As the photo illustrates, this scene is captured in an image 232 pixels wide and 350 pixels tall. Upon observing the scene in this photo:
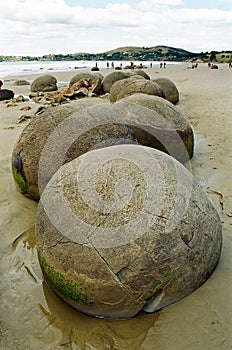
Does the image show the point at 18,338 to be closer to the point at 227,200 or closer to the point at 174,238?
the point at 174,238

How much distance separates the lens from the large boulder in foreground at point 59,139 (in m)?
4.73

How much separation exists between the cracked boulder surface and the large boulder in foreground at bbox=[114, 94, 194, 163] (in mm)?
2401

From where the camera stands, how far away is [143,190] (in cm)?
308

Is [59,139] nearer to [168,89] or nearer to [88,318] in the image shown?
[88,318]

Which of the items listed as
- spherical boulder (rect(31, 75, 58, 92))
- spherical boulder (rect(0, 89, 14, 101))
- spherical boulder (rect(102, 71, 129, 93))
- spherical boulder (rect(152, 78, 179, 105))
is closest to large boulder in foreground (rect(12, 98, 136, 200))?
spherical boulder (rect(152, 78, 179, 105))

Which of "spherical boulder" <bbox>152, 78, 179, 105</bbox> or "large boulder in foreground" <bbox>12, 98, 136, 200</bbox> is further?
"spherical boulder" <bbox>152, 78, 179, 105</bbox>

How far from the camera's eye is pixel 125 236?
2.89m

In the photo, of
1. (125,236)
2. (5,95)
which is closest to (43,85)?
(5,95)

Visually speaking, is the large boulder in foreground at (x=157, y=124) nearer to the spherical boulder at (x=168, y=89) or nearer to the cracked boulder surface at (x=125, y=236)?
the cracked boulder surface at (x=125, y=236)

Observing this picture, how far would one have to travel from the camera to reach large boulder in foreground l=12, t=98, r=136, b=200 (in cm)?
473

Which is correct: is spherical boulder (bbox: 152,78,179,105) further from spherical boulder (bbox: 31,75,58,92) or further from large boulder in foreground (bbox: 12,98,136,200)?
spherical boulder (bbox: 31,75,58,92)

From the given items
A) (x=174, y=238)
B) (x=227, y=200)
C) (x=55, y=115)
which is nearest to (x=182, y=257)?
(x=174, y=238)

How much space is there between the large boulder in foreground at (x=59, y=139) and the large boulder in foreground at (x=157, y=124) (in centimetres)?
60

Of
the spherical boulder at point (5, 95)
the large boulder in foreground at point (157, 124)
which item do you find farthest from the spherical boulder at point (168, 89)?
the spherical boulder at point (5, 95)
